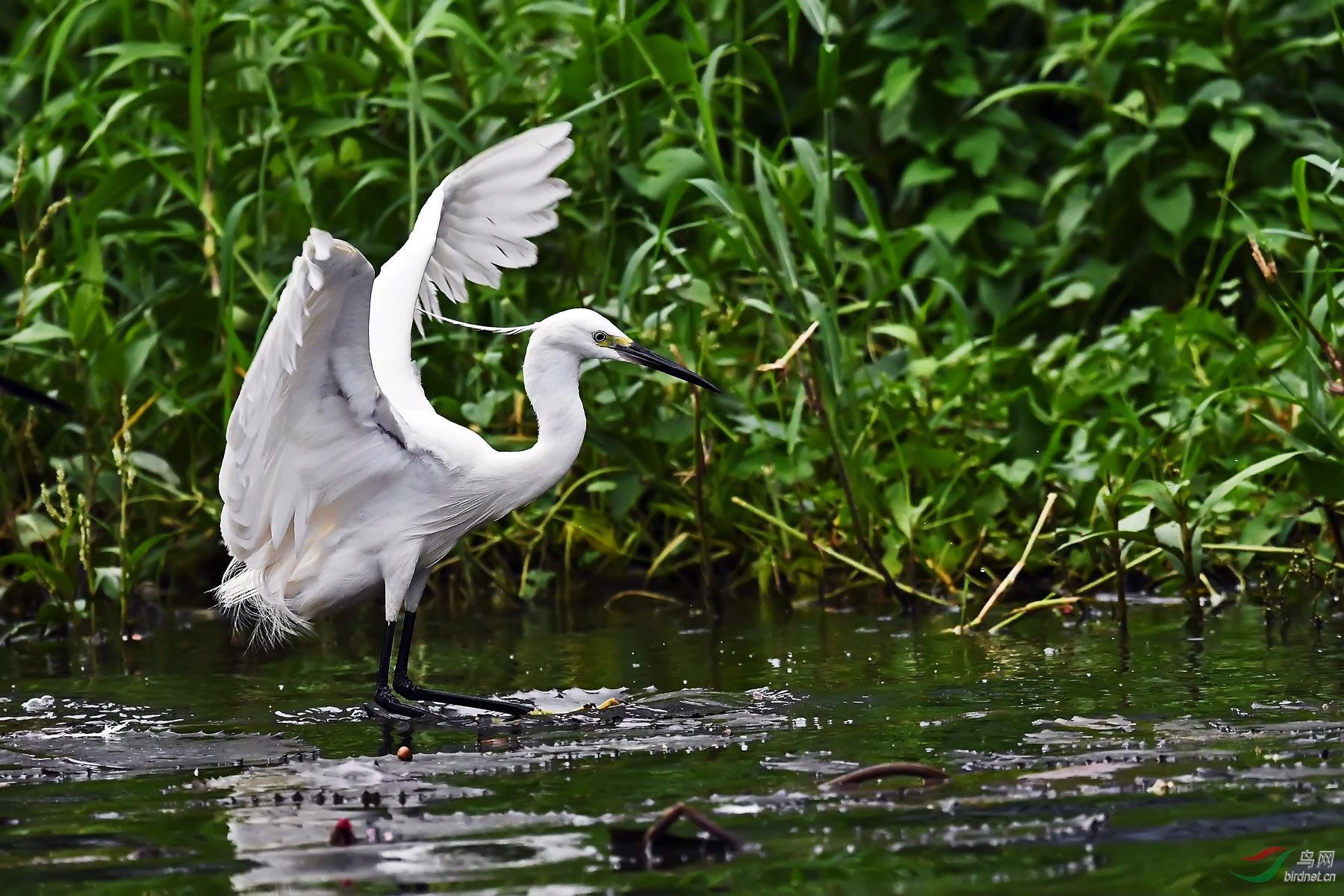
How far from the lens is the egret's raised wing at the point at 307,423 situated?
13.5ft

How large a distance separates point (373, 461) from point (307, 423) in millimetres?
284

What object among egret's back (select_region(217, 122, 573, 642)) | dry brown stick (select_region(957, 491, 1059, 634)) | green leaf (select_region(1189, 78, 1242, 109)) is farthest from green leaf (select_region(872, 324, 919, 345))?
green leaf (select_region(1189, 78, 1242, 109))

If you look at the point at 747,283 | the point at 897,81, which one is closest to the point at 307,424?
the point at 747,283

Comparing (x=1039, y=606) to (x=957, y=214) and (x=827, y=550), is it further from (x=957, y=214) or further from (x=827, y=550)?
(x=957, y=214)

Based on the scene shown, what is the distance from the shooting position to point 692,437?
256 inches

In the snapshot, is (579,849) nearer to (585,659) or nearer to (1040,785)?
(1040,785)

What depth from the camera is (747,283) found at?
771 centimetres

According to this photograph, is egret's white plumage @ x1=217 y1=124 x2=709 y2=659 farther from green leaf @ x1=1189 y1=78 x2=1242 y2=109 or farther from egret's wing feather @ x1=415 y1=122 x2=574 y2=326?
green leaf @ x1=1189 y1=78 x2=1242 y2=109

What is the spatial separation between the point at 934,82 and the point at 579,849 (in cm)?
573

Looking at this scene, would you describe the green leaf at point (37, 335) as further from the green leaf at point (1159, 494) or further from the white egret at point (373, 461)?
the green leaf at point (1159, 494)

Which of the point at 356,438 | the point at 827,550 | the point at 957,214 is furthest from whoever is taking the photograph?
the point at 957,214

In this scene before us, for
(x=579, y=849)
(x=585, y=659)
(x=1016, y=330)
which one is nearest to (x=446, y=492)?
(x=585, y=659)

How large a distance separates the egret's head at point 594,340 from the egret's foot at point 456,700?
1.01m

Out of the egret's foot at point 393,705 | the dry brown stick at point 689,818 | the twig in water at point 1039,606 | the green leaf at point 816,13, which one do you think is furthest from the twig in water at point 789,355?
the dry brown stick at point 689,818
